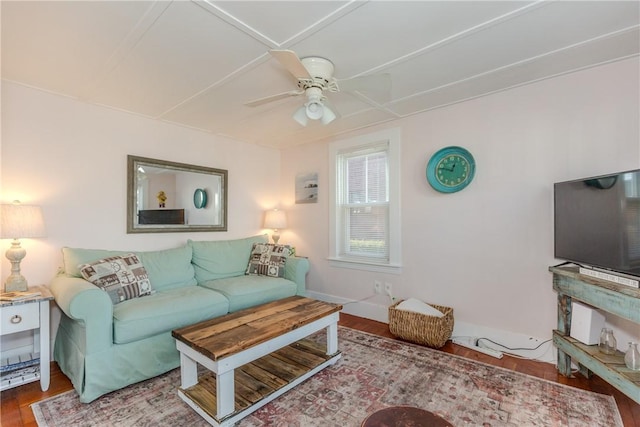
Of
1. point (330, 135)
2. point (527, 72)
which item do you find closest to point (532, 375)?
point (527, 72)

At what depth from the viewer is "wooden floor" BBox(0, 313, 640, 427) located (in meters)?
1.68

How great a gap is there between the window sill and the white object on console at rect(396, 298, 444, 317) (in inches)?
14.5

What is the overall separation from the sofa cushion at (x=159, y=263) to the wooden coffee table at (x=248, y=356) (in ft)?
3.42

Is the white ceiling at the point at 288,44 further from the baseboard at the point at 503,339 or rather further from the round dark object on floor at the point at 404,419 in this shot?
the baseboard at the point at 503,339

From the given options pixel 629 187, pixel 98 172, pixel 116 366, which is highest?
pixel 98 172

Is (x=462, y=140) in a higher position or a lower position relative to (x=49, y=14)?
lower

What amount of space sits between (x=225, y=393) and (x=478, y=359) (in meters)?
1.95

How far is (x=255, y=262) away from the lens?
135 inches

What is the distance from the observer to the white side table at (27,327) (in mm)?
1885

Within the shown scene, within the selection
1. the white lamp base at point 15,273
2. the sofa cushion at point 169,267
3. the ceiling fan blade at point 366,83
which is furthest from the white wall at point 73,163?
the ceiling fan blade at point 366,83

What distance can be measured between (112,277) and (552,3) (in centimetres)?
335

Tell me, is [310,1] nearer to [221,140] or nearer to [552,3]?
[552,3]

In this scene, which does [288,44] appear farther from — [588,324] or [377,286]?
[588,324]

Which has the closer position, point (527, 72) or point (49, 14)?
point (49, 14)
